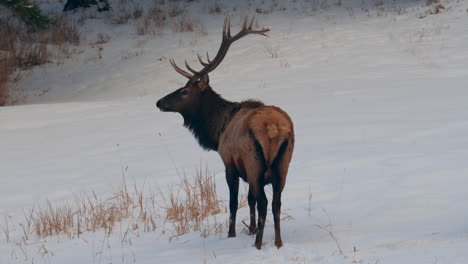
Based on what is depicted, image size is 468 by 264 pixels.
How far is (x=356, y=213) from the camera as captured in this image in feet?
21.9

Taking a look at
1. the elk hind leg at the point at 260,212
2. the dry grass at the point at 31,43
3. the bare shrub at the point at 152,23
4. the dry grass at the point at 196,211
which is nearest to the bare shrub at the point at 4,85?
the dry grass at the point at 31,43

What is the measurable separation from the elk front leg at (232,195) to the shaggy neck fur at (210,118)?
1.00 metres

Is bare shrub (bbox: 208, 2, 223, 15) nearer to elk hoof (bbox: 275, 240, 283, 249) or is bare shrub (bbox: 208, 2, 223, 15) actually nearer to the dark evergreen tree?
the dark evergreen tree

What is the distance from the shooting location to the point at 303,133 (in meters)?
10.5

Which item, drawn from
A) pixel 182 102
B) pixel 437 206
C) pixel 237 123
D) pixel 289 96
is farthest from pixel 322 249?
pixel 289 96

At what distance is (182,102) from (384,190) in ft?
6.84

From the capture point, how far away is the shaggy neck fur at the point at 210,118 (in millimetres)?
7027

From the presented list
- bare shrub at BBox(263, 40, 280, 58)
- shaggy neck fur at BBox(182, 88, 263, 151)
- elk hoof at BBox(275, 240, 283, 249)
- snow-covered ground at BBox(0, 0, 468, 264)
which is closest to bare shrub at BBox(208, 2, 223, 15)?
snow-covered ground at BBox(0, 0, 468, 264)

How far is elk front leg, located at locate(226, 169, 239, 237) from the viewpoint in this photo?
234 inches

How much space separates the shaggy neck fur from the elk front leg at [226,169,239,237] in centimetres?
100

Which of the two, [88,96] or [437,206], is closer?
[437,206]

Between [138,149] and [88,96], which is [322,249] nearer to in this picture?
[138,149]

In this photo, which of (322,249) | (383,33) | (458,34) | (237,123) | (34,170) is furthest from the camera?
(383,33)

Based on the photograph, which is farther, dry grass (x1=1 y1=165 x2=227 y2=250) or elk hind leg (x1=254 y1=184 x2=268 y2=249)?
dry grass (x1=1 y1=165 x2=227 y2=250)
